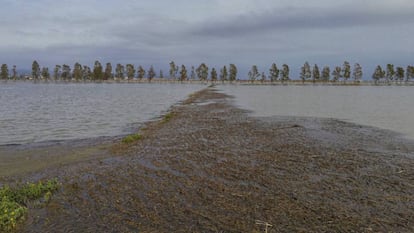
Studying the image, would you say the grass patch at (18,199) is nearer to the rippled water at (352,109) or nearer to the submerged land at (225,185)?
the submerged land at (225,185)

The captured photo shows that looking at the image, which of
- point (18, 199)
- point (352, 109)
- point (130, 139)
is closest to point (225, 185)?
point (18, 199)

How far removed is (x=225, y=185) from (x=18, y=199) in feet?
19.5

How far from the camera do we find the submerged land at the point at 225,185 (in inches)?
297

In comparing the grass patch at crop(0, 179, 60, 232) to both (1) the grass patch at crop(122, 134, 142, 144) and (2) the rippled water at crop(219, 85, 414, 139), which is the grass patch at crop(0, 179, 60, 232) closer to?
(1) the grass patch at crop(122, 134, 142, 144)

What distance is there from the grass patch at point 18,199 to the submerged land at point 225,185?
26 cm

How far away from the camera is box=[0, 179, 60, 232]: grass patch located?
282 inches

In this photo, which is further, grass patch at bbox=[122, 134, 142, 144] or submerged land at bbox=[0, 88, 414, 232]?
grass patch at bbox=[122, 134, 142, 144]

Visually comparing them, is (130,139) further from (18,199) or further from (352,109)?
(352,109)

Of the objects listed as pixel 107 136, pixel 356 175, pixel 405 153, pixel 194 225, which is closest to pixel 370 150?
pixel 405 153

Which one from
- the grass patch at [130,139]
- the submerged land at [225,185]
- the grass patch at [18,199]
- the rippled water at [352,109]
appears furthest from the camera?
the rippled water at [352,109]

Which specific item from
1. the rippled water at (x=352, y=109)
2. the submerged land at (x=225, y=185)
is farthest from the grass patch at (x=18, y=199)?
the rippled water at (x=352, y=109)

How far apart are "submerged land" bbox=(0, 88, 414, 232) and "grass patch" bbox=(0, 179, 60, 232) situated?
26 centimetres

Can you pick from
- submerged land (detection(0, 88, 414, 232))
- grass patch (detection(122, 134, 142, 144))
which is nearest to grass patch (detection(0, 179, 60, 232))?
submerged land (detection(0, 88, 414, 232))

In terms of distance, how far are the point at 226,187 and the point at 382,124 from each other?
830 inches
